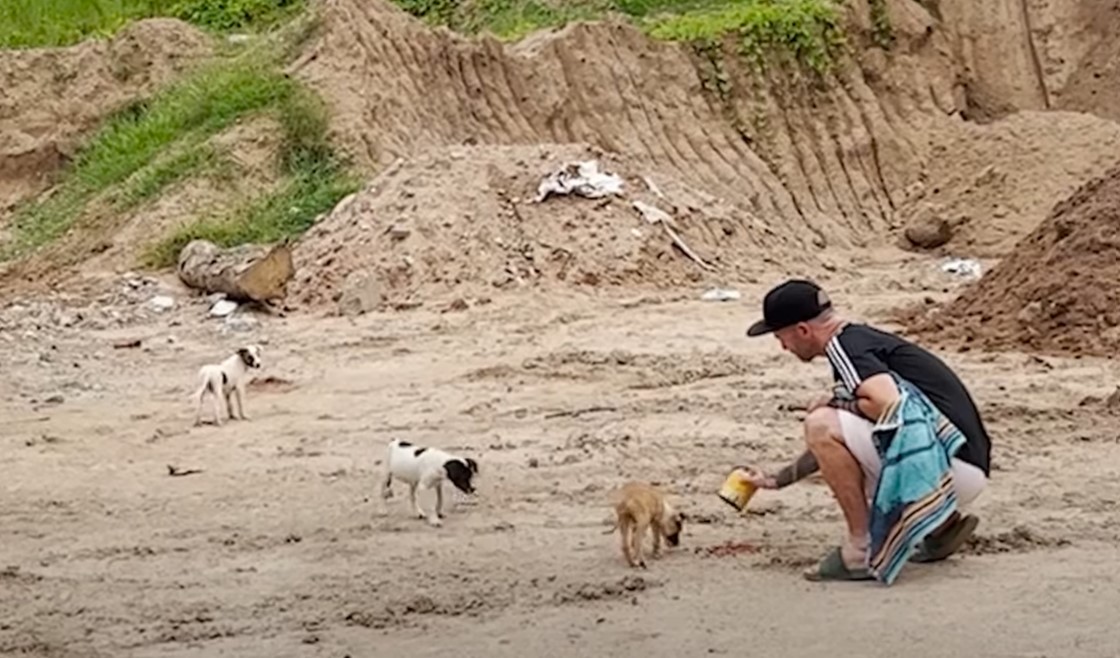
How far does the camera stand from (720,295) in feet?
63.1

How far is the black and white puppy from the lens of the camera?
965 cm

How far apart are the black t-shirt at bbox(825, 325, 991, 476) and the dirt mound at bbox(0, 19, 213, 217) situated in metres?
19.8

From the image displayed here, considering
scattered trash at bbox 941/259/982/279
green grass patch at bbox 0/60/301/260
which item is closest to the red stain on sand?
scattered trash at bbox 941/259/982/279

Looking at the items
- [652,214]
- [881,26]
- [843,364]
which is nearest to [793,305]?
[843,364]

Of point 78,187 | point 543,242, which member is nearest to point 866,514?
point 543,242

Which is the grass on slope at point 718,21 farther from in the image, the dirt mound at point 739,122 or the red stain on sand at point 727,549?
the red stain on sand at point 727,549

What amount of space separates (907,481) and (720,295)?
11356 mm

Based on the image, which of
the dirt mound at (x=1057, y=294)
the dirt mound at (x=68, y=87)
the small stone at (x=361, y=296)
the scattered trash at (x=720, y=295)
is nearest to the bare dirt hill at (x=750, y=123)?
the scattered trash at (x=720, y=295)

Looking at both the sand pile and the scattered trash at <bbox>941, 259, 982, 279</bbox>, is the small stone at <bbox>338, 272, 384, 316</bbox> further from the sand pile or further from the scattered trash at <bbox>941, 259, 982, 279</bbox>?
the scattered trash at <bbox>941, 259, 982, 279</bbox>

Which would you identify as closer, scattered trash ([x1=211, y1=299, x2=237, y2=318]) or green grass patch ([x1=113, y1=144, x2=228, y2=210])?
scattered trash ([x1=211, y1=299, x2=237, y2=318])

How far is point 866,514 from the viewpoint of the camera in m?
8.08

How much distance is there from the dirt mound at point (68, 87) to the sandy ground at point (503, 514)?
10574 millimetres

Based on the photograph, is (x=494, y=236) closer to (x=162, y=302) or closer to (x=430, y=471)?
(x=162, y=302)

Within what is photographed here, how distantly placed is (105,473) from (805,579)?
4882mm
